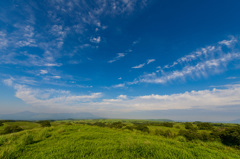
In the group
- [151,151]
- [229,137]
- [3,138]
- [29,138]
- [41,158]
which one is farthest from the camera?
[229,137]

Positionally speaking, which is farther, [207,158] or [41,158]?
[207,158]

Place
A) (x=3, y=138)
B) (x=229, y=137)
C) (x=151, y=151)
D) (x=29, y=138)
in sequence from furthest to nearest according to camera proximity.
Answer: (x=229, y=137) < (x=3, y=138) < (x=29, y=138) < (x=151, y=151)

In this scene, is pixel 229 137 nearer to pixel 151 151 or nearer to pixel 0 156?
pixel 151 151

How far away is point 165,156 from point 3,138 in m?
8.36

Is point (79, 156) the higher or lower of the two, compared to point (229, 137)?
higher

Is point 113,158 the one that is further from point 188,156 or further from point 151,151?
point 188,156

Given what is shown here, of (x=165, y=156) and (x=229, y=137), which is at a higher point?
(x=165, y=156)

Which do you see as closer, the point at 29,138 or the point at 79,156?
the point at 79,156

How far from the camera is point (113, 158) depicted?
117 inches

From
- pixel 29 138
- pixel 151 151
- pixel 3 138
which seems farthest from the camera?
pixel 3 138

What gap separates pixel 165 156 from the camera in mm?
3121

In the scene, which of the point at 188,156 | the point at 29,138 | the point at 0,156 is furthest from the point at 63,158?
the point at 188,156

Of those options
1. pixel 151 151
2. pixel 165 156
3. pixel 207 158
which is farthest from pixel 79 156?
pixel 207 158

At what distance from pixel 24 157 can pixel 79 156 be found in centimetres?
181
